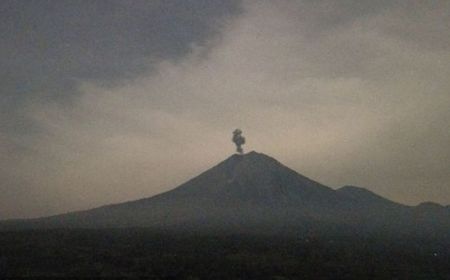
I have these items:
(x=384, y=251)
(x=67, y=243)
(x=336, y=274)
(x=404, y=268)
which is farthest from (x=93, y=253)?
(x=384, y=251)

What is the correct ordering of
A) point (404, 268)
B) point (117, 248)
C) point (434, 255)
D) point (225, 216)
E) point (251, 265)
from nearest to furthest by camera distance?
point (251, 265) < point (404, 268) < point (117, 248) < point (434, 255) < point (225, 216)

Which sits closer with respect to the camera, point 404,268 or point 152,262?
point 152,262

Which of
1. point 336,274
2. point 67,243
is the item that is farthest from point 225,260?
point 67,243

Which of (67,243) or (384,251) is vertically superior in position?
(67,243)

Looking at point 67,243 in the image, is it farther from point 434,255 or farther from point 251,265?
point 434,255

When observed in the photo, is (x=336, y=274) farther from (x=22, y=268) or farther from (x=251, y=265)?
(x=22, y=268)

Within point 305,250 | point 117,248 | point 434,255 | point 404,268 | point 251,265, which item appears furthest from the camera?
point 434,255
